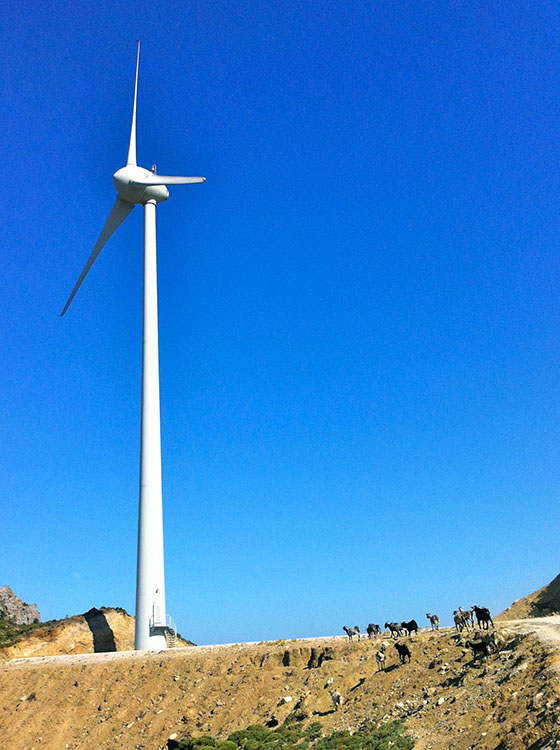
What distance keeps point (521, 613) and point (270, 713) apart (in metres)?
30.7

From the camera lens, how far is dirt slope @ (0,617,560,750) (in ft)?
83.3

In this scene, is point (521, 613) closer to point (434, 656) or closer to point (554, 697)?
point (434, 656)

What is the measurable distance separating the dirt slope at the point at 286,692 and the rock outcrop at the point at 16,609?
144ft

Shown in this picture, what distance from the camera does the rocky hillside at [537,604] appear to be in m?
54.7

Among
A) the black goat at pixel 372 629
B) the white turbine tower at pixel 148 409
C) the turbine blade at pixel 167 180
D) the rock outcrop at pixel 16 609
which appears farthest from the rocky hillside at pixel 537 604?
the rock outcrop at pixel 16 609

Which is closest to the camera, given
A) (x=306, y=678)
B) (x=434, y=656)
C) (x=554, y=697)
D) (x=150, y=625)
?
(x=554, y=697)

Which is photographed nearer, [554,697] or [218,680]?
[554,697]

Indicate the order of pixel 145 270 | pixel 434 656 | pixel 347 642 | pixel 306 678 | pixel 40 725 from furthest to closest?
pixel 145 270 → pixel 40 725 → pixel 347 642 → pixel 306 678 → pixel 434 656

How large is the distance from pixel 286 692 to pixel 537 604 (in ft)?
96.0

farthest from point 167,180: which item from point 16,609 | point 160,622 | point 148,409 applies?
point 16,609

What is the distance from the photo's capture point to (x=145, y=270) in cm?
6425

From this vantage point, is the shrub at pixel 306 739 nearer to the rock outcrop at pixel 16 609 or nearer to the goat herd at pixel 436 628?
the goat herd at pixel 436 628

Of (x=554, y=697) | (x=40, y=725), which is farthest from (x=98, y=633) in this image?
(x=554, y=697)

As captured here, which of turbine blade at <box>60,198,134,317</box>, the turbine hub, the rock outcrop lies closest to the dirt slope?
turbine blade at <box>60,198,134,317</box>
